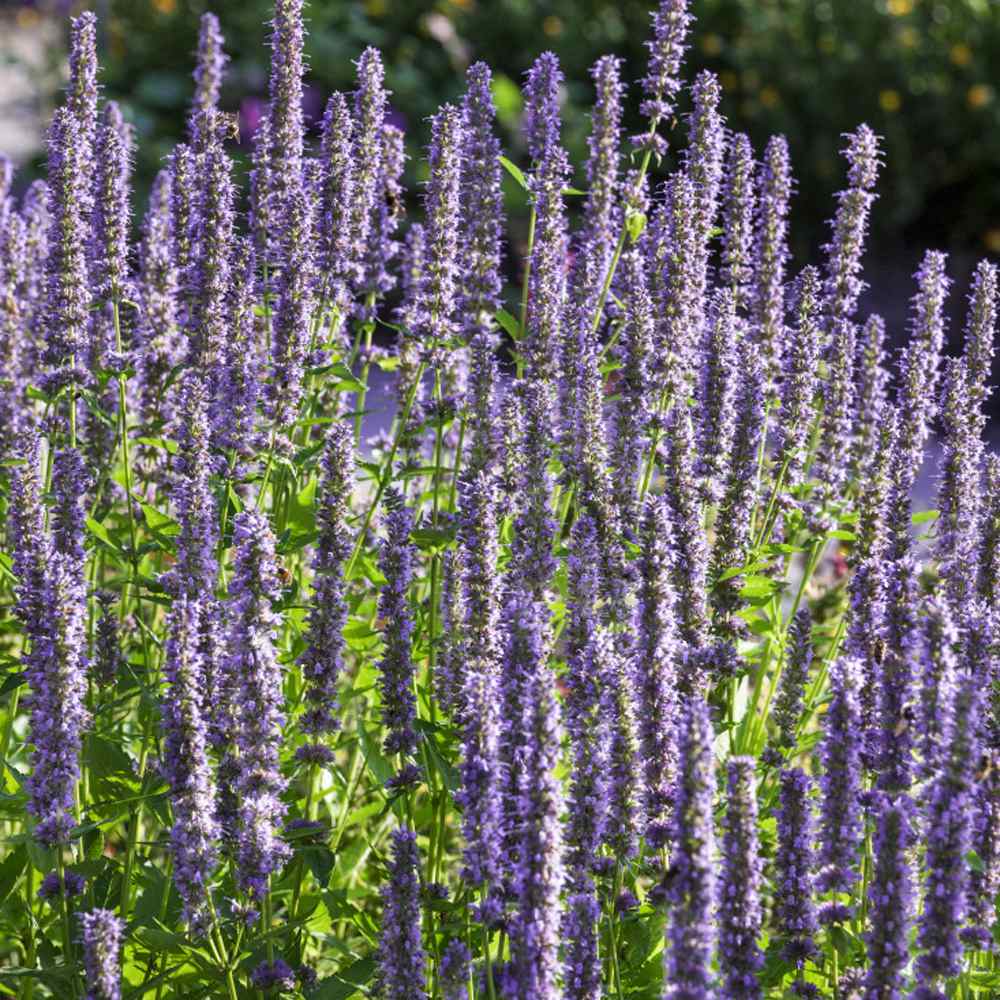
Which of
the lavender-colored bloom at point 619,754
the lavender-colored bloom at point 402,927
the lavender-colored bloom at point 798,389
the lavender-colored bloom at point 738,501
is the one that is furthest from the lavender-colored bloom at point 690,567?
the lavender-colored bloom at point 402,927

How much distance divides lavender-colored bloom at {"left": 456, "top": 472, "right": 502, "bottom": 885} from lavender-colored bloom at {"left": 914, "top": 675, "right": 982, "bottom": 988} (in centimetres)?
83

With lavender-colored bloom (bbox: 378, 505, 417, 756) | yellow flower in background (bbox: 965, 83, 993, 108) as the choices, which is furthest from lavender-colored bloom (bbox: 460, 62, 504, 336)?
yellow flower in background (bbox: 965, 83, 993, 108)

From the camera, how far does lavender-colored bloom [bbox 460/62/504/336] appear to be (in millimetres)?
5355

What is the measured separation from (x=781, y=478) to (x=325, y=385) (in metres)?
1.55

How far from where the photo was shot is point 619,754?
356 cm

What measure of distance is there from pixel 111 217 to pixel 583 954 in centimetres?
271

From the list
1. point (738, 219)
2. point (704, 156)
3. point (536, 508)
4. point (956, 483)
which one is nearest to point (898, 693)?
point (536, 508)

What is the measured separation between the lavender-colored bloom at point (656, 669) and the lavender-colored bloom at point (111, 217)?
2004 millimetres

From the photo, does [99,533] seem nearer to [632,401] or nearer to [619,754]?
[632,401]

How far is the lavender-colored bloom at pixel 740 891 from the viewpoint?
302 cm

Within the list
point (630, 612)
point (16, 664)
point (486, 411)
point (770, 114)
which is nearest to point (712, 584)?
Answer: point (630, 612)

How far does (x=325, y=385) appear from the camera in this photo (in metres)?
5.61

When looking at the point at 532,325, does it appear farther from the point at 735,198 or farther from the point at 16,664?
the point at 16,664

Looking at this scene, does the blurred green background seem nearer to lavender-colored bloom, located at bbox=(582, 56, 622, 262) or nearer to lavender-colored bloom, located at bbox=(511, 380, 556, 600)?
lavender-colored bloom, located at bbox=(582, 56, 622, 262)
